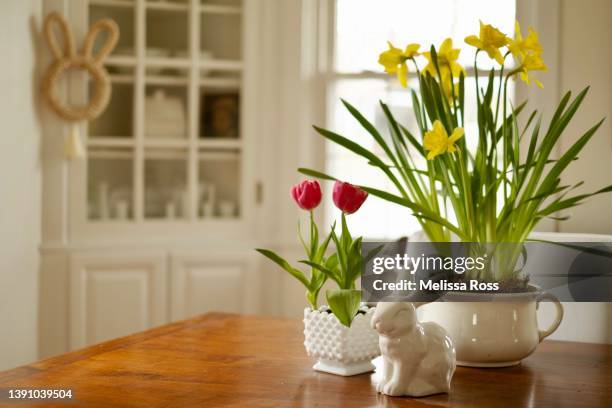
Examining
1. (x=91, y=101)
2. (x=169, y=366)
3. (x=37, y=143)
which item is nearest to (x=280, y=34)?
(x=91, y=101)

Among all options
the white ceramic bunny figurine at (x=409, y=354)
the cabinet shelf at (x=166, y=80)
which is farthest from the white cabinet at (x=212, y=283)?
the white ceramic bunny figurine at (x=409, y=354)

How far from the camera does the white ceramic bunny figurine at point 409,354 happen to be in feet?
4.37

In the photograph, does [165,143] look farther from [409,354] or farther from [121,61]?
[409,354]

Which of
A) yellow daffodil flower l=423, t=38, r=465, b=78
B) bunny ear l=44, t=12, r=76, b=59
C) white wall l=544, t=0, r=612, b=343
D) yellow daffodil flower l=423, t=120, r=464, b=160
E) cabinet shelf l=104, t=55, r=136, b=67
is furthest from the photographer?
cabinet shelf l=104, t=55, r=136, b=67

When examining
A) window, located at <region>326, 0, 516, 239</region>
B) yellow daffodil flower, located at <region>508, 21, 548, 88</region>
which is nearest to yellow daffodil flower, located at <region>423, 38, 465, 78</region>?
yellow daffodil flower, located at <region>508, 21, 548, 88</region>

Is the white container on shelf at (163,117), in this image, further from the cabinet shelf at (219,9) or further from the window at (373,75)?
the window at (373,75)

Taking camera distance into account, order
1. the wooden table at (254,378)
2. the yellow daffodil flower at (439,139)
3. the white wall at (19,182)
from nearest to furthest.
→ the wooden table at (254,378)
the yellow daffodil flower at (439,139)
the white wall at (19,182)

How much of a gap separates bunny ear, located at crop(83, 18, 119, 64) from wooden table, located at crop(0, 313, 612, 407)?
5.68 feet

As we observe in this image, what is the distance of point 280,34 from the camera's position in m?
3.41

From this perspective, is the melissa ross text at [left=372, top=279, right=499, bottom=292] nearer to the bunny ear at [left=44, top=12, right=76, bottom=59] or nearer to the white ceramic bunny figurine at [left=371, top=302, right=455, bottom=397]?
the white ceramic bunny figurine at [left=371, top=302, right=455, bottom=397]

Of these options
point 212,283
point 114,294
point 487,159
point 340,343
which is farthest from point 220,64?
point 340,343

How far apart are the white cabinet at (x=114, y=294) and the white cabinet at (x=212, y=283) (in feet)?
0.19

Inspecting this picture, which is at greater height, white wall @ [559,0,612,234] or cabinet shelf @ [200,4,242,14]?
cabinet shelf @ [200,4,242,14]

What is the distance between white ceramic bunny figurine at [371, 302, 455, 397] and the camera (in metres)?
1.33
